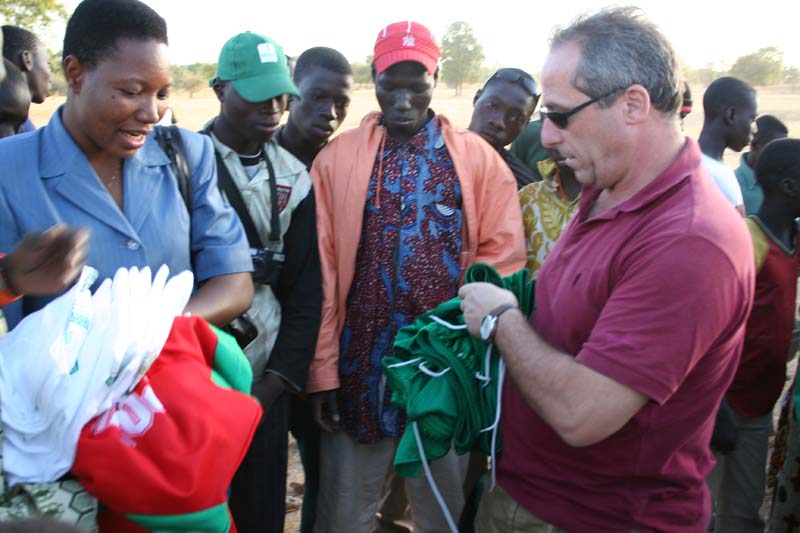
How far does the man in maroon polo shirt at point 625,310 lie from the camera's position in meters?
1.73

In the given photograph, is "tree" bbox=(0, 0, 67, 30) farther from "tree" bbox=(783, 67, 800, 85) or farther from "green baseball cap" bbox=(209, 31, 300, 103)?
"tree" bbox=(783, 67, 800, 85)

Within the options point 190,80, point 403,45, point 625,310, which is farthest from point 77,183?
point 190,80

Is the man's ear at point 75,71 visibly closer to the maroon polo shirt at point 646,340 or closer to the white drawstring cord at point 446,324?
the white drawstring cord at point 446,324

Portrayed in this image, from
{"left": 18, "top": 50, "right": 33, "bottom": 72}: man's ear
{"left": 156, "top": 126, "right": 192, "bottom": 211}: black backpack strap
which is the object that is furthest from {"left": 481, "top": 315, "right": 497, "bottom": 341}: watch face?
{"left": 18, "top": 50, "right": 33, "bottom": 72}: man's ear

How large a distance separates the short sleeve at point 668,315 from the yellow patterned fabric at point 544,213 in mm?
1593

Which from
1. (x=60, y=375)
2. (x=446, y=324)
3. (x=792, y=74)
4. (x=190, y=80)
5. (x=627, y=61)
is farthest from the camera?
(x=792, y=74)

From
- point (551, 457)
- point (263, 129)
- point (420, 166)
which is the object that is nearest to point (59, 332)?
point (551, 457)

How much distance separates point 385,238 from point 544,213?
81 cm

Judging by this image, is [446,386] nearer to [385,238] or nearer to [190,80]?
→ [385,238]

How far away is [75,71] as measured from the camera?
2.16 meters

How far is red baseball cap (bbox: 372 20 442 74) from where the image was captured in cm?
324

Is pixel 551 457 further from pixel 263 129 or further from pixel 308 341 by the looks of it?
pixel 263 129

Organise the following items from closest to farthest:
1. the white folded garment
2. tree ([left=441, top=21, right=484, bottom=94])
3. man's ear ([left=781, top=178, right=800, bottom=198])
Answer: the white folded garment < man's ear ([left=781, top=178, right=800, bottom=198]) < tree ([left=441, top=21, right=484, bottom=94])

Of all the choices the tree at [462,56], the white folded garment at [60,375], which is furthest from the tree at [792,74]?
the white folded garment at [60,375]
